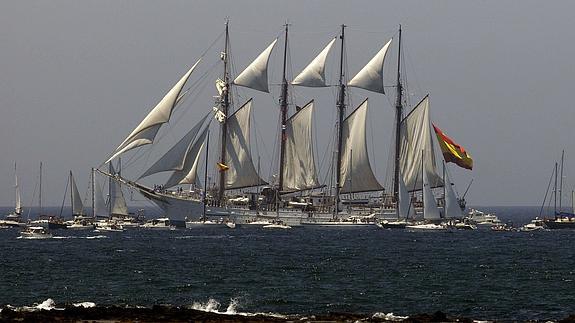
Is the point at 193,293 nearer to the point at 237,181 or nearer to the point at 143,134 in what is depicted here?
the point at 143,134

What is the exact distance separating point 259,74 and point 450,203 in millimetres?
27321

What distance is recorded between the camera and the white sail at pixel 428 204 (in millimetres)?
138750

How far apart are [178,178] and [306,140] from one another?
655 inches

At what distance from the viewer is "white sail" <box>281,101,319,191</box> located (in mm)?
142875

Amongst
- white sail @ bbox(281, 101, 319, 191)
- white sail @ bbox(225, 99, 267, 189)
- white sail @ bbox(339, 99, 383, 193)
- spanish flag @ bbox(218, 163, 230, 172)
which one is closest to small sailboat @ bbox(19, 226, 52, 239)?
spanish flag @ bbox(218, 163, 230, 172)

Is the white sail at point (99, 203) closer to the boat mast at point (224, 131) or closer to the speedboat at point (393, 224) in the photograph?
the boat mast at point (224, 131)

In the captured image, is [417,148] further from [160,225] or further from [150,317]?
[150,317]

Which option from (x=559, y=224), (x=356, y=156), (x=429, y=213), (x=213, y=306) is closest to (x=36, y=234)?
(x=356, y=156)

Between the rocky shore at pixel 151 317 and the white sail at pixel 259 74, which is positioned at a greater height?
the white sail at pixel 259 74

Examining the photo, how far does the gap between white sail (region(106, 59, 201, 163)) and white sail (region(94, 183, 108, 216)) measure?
14.8m

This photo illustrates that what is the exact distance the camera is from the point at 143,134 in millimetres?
128000

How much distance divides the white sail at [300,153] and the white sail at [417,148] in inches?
434

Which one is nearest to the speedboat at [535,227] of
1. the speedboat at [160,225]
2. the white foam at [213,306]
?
the speedboat at [160,225]

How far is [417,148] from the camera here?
144 meters
